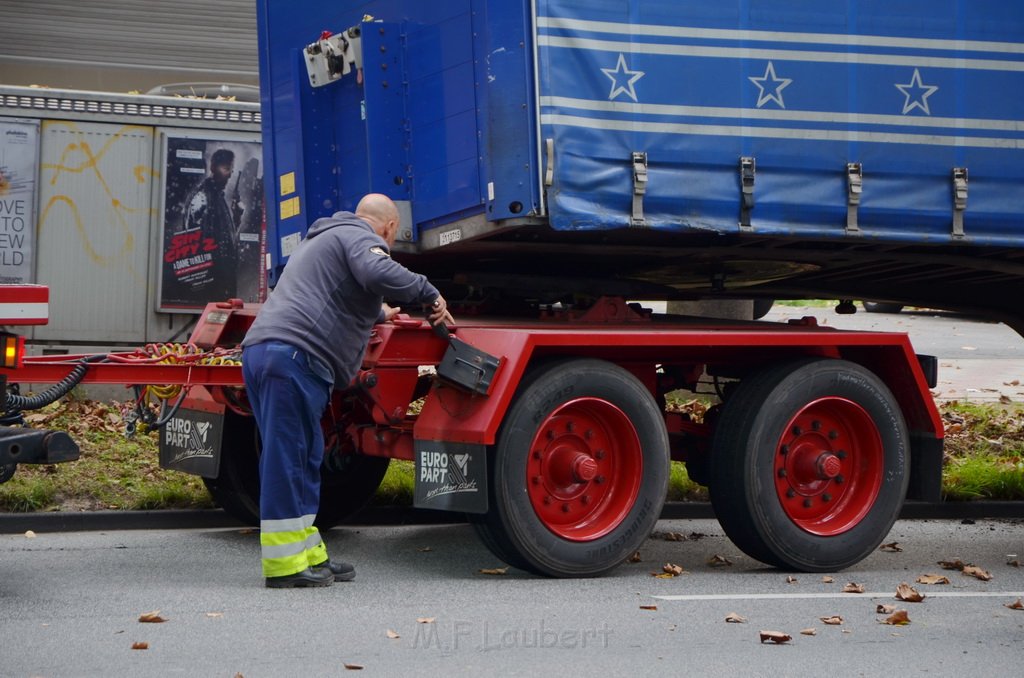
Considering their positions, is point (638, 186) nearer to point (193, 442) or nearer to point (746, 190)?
point (746, 190)

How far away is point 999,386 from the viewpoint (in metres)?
16.3

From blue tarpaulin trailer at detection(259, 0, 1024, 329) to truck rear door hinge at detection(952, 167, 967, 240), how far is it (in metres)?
0.01

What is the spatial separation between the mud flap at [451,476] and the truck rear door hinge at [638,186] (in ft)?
5.13

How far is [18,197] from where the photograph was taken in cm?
1238

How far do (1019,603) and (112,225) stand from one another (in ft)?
27.7

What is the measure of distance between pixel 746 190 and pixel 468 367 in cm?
193

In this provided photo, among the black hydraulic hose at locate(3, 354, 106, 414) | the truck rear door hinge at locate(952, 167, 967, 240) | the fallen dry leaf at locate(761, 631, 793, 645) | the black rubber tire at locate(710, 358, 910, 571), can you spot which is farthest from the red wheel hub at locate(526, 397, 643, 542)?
the truck rear door hinge at locate(952, 167, 967, 240)

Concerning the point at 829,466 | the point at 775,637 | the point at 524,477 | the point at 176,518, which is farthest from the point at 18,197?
the point at 775,637

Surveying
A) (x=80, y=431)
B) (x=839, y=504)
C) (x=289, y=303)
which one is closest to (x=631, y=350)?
(x=839, y=504)

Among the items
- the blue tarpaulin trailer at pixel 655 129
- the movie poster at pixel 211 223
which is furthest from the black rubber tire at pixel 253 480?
Answer: the movie poster at pixel 211 223

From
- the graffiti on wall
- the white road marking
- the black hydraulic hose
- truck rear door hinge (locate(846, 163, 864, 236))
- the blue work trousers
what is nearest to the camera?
the black hydraulic hose

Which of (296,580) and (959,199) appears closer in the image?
(296,580)

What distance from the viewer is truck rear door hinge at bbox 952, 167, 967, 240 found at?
8.36 meters

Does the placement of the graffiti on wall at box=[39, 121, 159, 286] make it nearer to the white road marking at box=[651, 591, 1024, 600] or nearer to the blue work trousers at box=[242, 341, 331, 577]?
the blue work trousers at box=[242, 341, 331, 577]
